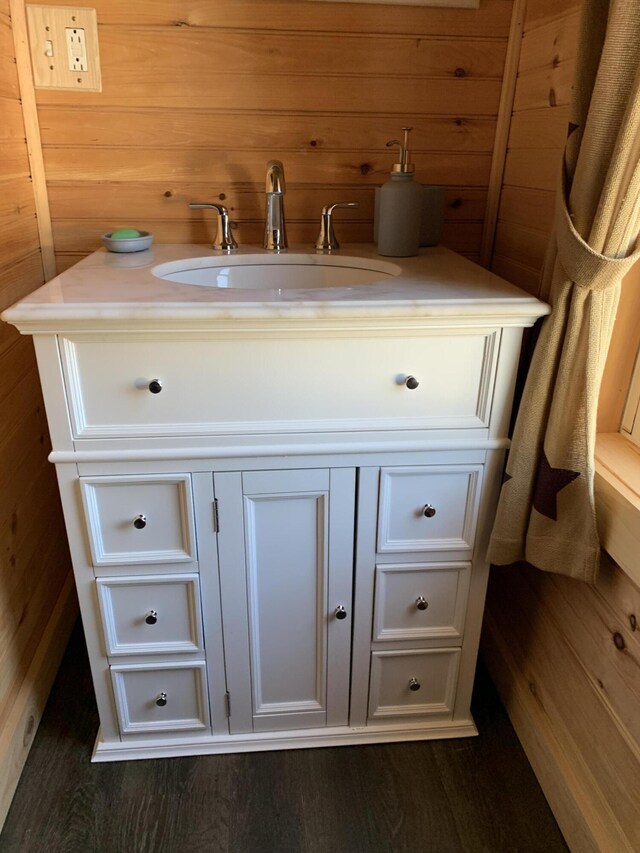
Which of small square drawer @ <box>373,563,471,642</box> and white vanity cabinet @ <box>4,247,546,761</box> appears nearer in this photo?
white vanity cabinet @ <box>4,247,546,761</box>

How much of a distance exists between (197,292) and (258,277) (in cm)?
37

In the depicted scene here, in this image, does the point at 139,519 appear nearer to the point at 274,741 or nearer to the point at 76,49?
the point at 274,741

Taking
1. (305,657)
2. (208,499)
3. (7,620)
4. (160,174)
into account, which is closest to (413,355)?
(208,499)

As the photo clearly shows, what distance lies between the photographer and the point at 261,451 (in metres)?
1.11

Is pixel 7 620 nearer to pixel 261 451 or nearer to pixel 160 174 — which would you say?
pixel 261 451

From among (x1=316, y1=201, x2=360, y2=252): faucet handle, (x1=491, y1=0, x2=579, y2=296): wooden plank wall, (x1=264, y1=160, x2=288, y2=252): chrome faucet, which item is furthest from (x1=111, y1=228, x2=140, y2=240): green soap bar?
(x1=491, y1=0, x2=579, y2=296): wooden plank wall

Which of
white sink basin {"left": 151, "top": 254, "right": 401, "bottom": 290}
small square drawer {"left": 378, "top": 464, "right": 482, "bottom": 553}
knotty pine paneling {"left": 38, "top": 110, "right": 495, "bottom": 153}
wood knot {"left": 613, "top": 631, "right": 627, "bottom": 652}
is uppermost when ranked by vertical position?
knotty pine paneling {"left": 38, "top": 110, "right": 495, "bottom": 153}

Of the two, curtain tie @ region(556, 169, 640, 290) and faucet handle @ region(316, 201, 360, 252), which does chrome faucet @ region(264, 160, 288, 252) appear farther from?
curtain tie @ region(556, 169, 640, 290)

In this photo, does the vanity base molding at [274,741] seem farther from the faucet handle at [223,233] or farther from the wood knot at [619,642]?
the faucet handle at [223,233]

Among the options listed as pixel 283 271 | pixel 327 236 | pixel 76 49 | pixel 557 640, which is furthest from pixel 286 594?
pixel 76 49

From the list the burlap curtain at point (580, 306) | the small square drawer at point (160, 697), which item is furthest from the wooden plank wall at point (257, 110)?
the small square drawer at point (160, 697)

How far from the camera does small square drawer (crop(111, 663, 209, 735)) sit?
4.16 ft

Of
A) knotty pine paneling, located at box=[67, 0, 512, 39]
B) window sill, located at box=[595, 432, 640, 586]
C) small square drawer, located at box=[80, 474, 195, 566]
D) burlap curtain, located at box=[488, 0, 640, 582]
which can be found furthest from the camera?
knotty pine paneling, located at box=[67, 0, 512, 39]

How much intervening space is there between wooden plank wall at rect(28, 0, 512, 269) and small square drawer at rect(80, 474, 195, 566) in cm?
67
